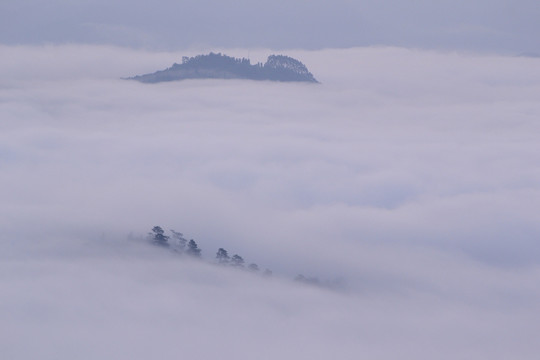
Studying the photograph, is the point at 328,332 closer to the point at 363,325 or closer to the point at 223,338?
the point at 363,325

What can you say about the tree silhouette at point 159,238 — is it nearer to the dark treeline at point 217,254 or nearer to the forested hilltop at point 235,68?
the dark treeline at point 217,254

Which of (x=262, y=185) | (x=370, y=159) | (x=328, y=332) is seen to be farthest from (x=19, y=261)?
(x=370, y=159)

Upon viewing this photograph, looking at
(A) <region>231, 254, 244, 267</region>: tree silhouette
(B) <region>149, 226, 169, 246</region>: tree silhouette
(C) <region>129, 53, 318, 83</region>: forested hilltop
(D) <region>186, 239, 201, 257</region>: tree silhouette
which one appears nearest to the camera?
(D) <region>186, 239, 201, 257</region>: tree silhouette

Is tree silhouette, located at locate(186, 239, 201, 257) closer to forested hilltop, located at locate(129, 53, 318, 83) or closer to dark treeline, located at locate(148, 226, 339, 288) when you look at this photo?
dark treeline, located at locate(148, 226, 339, 288)

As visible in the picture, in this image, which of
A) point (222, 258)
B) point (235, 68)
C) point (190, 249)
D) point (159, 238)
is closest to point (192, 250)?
point (190, 249)

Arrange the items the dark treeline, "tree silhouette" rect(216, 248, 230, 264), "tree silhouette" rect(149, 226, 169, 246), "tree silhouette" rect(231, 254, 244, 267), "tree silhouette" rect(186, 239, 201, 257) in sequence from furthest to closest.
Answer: "tree silhouette" rect(149, 226, 169, 246)
"tree silhouette" rect(231, 254, 244, 267)
the dark treeline
"tree silhouette" rect(186, 239, 201, 257)
"tree silhouette" rect(216, 248, 230, 264)

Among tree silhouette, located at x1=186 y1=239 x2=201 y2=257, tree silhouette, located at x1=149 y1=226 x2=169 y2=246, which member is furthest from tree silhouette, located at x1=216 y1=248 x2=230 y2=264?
tree silhouette, located at x1=149 y1=226 x2=169 y2=246

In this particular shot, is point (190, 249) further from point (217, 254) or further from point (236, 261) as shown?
point (236, 261)

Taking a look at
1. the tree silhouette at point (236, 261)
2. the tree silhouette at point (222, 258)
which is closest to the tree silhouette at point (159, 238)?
the tree silhouette at point (222, 258)
